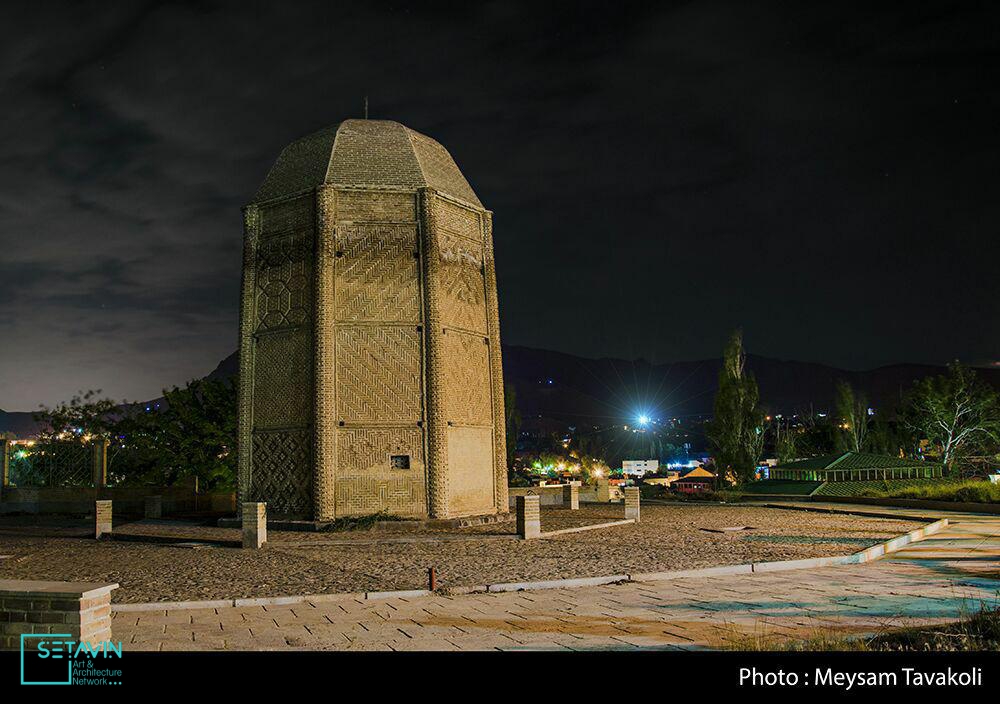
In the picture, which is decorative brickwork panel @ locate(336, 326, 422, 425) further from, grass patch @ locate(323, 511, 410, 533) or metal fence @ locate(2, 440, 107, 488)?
metal fence @ locate(2, 440, 107, 488)

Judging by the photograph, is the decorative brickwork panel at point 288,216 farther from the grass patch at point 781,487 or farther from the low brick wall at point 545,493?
the grass patch at point 781,487

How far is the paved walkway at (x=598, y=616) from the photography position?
758 centimetres

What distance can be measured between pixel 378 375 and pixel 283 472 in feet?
13.2

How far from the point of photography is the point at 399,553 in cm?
1619

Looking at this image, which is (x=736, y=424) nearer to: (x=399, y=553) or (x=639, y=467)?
(x=399, y=553)

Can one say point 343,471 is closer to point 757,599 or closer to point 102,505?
point 102,505

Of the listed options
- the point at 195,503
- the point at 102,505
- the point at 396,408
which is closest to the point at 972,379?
the point at 396,408

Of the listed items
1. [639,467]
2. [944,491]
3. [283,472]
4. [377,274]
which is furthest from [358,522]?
[639,467]

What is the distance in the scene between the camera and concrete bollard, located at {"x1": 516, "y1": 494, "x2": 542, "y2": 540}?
18656mm

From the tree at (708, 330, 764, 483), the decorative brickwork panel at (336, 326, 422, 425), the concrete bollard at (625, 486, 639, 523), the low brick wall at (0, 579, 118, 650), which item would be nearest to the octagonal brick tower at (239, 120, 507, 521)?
the decorative brickwork panel at (336, 326, 422, 425)
